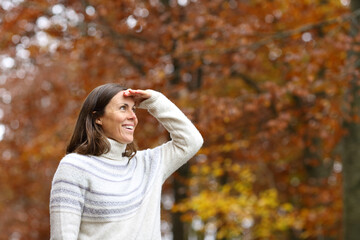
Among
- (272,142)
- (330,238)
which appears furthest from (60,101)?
(330,238)

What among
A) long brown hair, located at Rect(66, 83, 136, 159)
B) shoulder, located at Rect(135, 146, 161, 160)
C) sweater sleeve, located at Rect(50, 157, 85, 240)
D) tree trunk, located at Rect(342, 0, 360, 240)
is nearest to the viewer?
sweater sleeve, located at Rect(50, 157, 85, 240)

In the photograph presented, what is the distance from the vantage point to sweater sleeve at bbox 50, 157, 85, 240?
2.79 metres

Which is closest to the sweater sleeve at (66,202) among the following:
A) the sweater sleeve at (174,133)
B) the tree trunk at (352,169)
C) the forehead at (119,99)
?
the forehead at (119,99)

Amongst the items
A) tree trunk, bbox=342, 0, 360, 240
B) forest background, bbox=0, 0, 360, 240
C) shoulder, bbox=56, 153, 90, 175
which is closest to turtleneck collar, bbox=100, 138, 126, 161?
shoulder, bbox=56, 153, 90, 175

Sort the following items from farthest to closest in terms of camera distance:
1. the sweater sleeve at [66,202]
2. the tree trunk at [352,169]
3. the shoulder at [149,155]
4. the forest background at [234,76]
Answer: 1. the forest background at [234,76]
2. the tree trunk at [352,169]
3. the shoulder at [149,155]
4. the sweater sleeve at [66,202]

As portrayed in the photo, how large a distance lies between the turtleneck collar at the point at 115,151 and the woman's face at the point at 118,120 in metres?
0.03

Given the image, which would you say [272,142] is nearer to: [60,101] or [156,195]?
[60,101]

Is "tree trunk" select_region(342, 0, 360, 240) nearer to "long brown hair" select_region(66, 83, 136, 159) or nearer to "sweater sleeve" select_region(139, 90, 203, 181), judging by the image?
"sweater sleeve" select_region(139, 90, 203, 181)

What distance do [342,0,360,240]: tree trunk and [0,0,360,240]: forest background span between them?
16 mm

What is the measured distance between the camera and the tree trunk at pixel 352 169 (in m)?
7.96

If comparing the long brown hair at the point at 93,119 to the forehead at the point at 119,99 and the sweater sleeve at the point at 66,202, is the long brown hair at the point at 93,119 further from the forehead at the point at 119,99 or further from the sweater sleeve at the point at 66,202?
the sweater sleeve at the point at 66,202

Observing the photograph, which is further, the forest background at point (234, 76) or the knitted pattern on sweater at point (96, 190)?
the forest background at point (234, 76)

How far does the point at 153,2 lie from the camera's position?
10359 mm

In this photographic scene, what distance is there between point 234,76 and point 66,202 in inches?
379
